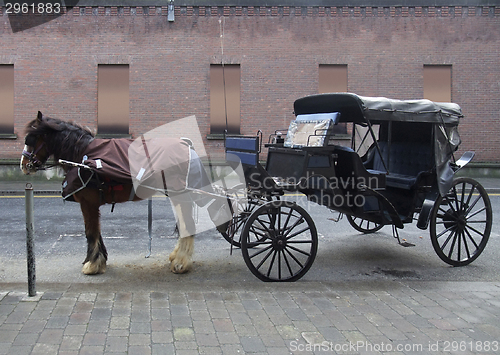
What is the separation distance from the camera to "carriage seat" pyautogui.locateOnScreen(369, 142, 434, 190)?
660 centimetres

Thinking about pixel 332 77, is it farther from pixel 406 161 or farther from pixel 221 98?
pixel 406 161

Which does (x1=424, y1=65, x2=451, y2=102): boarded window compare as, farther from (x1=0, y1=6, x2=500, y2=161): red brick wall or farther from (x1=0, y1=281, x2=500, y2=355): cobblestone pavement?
(x1=0, y1=281, x2=500, y2=355): cobblestone pavement

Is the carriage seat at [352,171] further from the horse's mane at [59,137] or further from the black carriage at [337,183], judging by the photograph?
the horse's mane at [59,137]

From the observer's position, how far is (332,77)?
16.3 metres

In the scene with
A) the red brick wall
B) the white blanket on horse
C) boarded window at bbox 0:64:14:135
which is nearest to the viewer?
the white blanket on horse

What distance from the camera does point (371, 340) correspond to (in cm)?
357

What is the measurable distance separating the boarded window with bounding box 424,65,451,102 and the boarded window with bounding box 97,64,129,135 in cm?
1059

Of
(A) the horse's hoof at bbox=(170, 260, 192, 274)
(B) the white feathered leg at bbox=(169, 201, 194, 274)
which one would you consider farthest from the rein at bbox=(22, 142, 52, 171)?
(A) the horse's hoof at bbox=(170, 260, 192, 274)

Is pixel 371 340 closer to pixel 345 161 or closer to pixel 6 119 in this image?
pixel 345 161

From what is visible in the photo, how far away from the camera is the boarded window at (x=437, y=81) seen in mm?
16453

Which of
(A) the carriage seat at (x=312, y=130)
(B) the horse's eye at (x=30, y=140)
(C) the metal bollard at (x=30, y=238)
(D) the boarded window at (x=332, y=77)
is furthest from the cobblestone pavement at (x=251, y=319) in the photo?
(D) the boarded window at (x=332, y=77)

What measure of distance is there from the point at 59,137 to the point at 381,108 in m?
3.79

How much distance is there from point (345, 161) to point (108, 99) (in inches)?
478

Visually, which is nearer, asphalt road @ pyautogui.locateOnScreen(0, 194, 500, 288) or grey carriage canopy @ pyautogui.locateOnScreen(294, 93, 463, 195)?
asphalt road @ pyautogui.locateOnScreen(0, 194, 500, 288)
